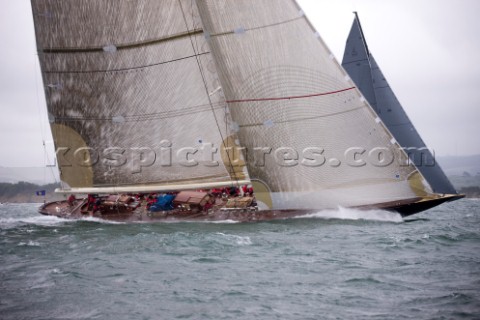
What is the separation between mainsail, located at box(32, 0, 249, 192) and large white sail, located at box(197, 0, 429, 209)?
118 cm

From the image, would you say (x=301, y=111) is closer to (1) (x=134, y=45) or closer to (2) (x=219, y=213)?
(2) (x=219, y=213)

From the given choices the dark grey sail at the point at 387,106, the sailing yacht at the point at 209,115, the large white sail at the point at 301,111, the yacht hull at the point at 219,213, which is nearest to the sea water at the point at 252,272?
the yacht hull at the point at 219,213

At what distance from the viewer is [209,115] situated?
18812 mm

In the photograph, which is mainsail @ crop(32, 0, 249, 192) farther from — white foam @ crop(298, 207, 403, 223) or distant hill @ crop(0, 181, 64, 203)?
distant hill @ crop(0, 181, 64, 203)

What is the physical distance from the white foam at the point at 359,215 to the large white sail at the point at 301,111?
0.33 meters

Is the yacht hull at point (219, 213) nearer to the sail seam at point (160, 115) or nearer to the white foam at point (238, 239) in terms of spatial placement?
the white foam at point (238, 239)

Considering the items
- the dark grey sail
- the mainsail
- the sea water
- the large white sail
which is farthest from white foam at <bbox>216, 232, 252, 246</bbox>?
the dark grey sail

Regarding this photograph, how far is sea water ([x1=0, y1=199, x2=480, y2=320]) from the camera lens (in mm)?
8008

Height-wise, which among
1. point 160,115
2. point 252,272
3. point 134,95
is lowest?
point 252,272

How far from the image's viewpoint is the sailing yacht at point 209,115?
1680cm

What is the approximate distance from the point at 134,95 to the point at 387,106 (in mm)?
12442

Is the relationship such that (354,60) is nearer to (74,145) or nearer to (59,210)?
(74,145)

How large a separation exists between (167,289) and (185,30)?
A: 11.8 metres

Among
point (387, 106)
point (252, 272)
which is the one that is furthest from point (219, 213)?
point (387, 106)
